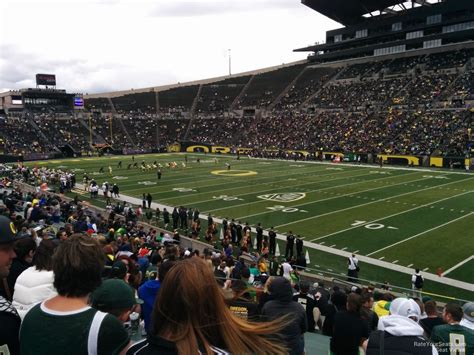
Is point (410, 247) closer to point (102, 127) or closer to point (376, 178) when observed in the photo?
point (376, 178)

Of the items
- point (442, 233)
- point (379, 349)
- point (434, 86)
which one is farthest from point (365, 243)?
point (434, 86)

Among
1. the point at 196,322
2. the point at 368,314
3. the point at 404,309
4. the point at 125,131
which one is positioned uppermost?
the point at 125,131

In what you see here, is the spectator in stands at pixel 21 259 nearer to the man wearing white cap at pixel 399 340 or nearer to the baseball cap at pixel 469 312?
the man wearing white cap at pixel 399 340

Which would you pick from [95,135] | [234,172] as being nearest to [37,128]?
[95,135]

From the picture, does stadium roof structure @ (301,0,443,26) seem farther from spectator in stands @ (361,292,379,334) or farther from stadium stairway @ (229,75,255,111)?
spectator in stands @ (361,292,379,334)

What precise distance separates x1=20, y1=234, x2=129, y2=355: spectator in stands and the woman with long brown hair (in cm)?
33

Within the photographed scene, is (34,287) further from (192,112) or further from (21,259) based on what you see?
(192,112)

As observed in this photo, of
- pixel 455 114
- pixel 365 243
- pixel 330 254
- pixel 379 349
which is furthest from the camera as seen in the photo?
pixel 455 114

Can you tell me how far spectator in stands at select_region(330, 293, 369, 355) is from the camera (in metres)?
4.16

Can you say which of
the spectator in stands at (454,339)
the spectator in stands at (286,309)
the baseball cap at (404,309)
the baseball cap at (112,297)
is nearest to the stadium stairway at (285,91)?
the spectator in stands at (454,339)

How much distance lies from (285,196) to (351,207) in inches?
189

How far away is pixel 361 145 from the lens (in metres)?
50.0

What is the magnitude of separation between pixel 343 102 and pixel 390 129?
14.7 metres

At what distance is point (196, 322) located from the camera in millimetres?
1925
